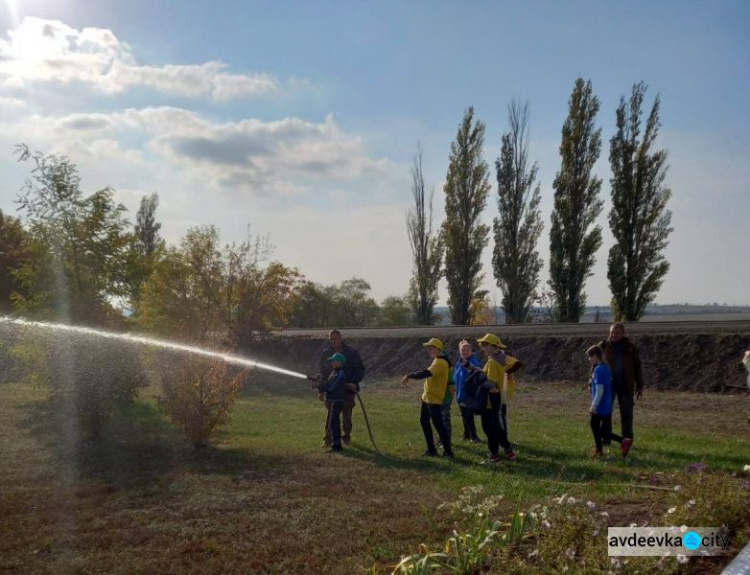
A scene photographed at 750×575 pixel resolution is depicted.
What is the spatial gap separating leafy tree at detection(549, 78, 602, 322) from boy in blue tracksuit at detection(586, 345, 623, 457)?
28.5 metres

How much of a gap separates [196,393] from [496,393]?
194 inches

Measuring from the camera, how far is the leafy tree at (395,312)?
59.4 meters

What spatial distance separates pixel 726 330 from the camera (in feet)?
68.4

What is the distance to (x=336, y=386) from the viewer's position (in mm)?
11477

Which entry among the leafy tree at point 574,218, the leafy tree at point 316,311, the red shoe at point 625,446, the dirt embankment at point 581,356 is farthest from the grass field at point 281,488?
the leafy tree at point 316,311

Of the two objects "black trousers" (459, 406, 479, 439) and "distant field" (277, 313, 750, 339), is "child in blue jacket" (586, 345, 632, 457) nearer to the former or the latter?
"black trousers" (459, 406, 479, 439)

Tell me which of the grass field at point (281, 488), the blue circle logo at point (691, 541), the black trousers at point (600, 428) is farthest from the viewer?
the black trousers at point (600, 428)

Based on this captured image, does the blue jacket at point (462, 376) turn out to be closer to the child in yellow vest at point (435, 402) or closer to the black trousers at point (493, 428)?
the child in yellow vest at point (435, 402)

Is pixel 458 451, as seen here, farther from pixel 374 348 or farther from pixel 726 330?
pixel 374 348

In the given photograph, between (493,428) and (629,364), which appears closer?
(493,428)

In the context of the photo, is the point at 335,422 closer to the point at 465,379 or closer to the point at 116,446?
the point at 465,379

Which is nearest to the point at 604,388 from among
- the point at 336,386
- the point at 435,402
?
the point at 435,402

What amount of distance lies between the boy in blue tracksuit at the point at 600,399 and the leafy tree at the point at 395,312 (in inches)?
1901

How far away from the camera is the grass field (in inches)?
241
